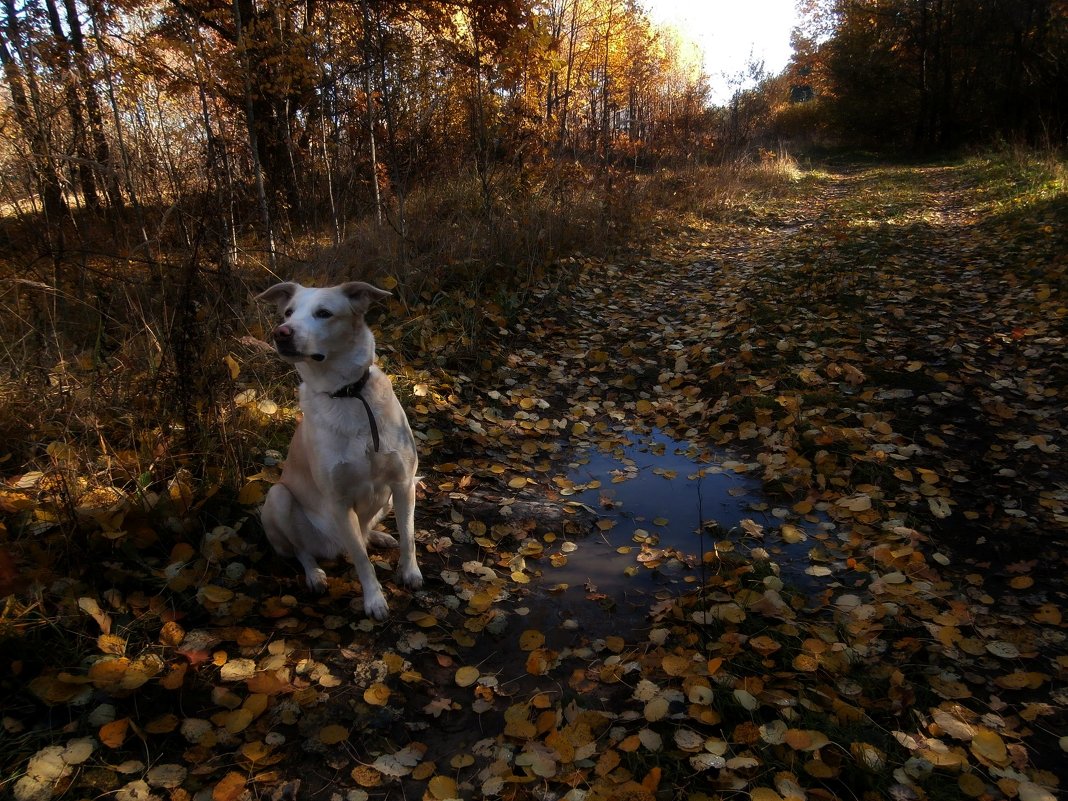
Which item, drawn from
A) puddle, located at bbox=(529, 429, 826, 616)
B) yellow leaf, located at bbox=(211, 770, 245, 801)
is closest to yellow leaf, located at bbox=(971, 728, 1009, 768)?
puddle, located at bbox=(529, 429, 826, 616)

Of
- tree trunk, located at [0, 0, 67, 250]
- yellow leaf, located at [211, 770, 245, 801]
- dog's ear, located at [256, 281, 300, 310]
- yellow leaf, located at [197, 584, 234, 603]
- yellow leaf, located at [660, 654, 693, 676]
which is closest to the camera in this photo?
yellow leaf, located at [211, 770, 245, 801]

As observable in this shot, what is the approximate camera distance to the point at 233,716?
2455 millimetres

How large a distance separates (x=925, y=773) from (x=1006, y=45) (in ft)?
94.8

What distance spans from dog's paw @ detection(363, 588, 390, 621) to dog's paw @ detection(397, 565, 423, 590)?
0.22 metres

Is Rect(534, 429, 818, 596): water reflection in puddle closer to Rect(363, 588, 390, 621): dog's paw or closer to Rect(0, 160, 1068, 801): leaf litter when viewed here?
Rect(0, 160, 1068, 801): leaf litter

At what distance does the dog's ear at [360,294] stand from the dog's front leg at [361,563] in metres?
1.07

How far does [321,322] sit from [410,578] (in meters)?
1.52

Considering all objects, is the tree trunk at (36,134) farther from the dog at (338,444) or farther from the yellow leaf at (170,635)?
the yellow leaf at (170,635)

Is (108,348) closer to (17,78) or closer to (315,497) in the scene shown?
(17,78)

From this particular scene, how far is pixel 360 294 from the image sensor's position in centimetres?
319

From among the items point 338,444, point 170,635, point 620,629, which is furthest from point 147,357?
point 620,629

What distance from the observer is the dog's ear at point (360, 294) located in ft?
10.3

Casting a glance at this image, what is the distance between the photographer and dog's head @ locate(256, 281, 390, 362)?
2824 mm

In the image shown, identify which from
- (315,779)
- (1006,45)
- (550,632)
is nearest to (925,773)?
(550,632)
